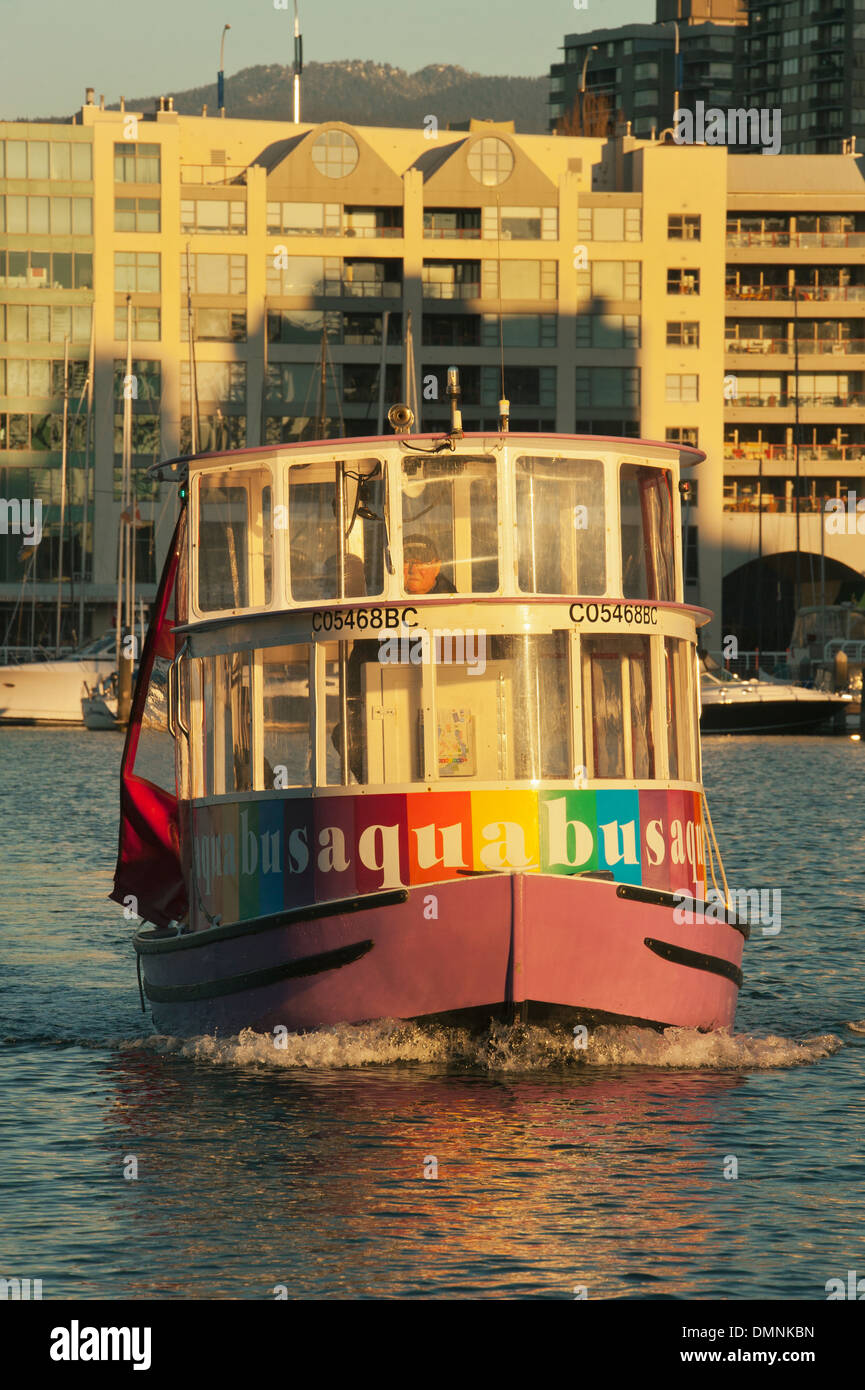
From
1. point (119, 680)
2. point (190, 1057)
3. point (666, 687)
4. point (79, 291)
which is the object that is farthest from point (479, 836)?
point (79, 291)

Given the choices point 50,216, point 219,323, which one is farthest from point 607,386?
point 50,216

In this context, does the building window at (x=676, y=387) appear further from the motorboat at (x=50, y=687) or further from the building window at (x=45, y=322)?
the motorboat at (x=50, y=687)

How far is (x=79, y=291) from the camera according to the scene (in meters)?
118

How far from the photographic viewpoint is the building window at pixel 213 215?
119500mm

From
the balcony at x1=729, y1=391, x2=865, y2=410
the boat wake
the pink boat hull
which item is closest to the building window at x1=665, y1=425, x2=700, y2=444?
the balcony at x1=729, y1=391, x2=865, y2=410

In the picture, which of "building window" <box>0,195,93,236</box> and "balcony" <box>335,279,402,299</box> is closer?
"building window" <box>0,195,93,236</box>

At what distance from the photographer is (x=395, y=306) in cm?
12312

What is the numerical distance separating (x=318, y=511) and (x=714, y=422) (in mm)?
113370

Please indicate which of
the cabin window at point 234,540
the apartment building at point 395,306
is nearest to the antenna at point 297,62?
the apartment building at point 395,306

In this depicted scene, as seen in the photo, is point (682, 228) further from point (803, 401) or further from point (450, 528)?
point (450, 528)

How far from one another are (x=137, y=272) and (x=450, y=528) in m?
103

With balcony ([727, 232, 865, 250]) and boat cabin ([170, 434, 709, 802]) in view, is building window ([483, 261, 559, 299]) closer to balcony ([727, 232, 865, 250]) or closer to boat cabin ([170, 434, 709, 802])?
balcony ([727, 232, 865, 250])

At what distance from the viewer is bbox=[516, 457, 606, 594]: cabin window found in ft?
60.4

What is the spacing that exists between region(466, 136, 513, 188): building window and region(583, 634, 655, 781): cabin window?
108 m
